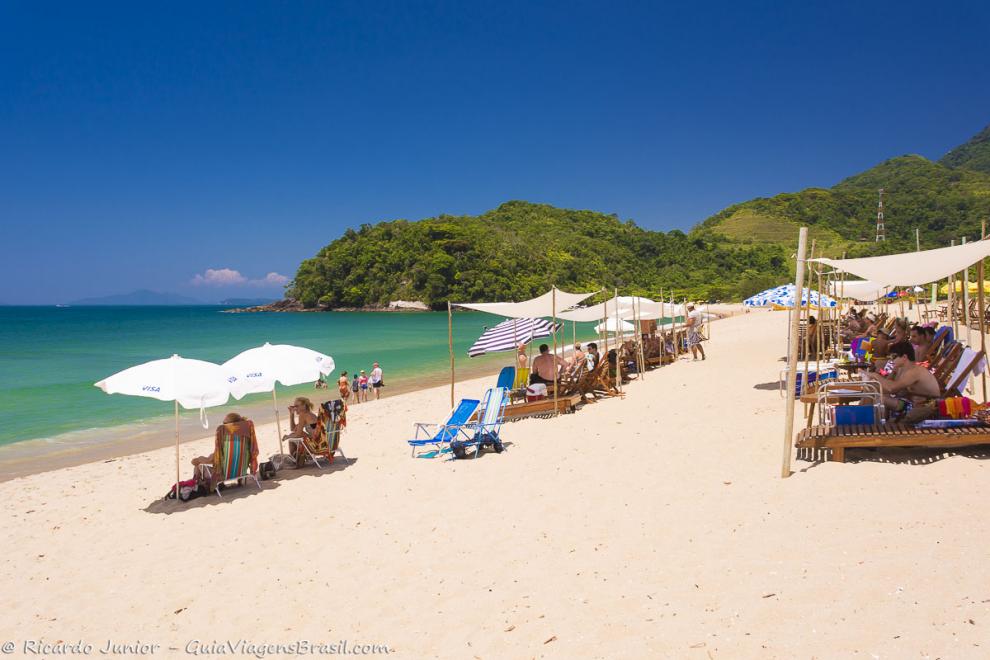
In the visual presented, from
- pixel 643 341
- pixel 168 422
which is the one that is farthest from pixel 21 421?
pixel 643 341

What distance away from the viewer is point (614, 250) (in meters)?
105

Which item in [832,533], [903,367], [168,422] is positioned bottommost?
[168,422]

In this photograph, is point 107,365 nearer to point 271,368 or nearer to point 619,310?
point 619,310

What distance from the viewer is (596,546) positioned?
4.24 meters

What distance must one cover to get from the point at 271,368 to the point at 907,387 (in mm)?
6911

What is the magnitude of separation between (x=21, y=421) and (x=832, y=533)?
18.2 meters

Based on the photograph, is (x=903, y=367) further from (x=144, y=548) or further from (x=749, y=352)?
(x=749, y=352)

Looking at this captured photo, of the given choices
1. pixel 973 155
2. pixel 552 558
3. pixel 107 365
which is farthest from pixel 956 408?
pixel 973 155

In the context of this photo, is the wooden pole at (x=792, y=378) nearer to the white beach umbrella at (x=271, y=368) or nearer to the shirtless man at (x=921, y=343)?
the shirtless man at (x=921, y=343)

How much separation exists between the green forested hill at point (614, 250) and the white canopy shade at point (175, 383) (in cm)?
7102

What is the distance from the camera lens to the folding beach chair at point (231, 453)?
262 inches

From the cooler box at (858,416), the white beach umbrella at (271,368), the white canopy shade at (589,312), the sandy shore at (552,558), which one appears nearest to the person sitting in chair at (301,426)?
the sandy shore at (552,558)

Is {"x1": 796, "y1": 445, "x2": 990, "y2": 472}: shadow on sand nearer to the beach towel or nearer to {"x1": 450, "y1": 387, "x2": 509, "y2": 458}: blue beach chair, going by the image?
the beach towel

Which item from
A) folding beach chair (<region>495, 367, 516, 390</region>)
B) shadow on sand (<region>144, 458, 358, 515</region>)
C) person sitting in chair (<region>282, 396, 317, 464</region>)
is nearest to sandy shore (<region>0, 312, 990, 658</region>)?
shadow on sand (<region>144, 458, 358, 515</region>)
